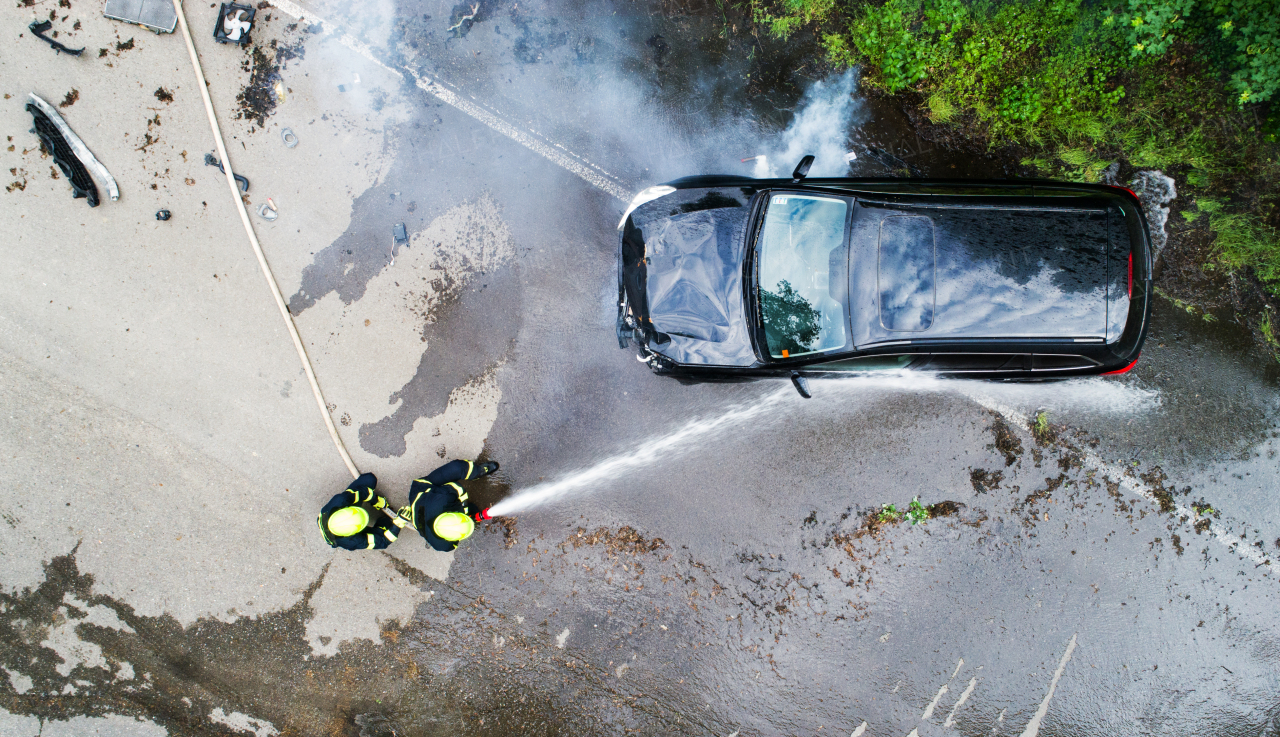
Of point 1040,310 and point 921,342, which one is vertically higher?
point 1040,310

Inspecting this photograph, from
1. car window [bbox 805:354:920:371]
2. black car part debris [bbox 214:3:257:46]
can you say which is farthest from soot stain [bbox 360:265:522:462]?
black car part debris [bbox 214:3:257:46]

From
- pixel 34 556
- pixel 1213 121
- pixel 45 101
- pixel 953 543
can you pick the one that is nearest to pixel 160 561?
pixel 34 556

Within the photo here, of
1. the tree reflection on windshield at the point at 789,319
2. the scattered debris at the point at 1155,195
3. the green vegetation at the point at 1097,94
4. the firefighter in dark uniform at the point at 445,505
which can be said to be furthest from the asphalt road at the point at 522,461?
the scattered debris at the point at 1155,195

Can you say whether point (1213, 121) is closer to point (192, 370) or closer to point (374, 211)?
point (374, 211)

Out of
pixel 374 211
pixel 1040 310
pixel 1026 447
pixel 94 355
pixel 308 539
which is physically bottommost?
pixel 308 539

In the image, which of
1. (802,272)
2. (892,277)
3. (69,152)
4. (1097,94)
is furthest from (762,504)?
(69,152)

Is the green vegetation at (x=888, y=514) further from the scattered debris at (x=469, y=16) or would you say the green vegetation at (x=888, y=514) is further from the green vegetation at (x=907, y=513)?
the scattered debris at (x=469, y=16)

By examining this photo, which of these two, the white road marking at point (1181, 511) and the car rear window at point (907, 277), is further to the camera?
the white road marking at point (1181, 511)
